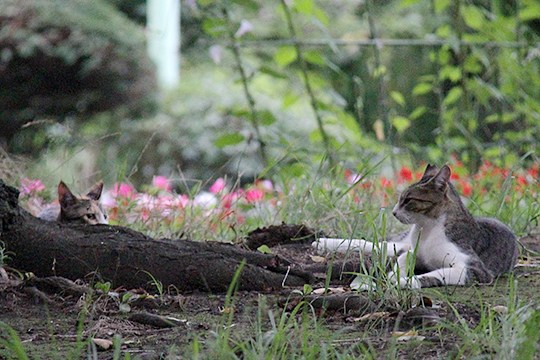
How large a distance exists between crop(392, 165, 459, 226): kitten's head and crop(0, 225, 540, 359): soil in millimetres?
472

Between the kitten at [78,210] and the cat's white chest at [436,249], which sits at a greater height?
the cat's white chest at [436,249]

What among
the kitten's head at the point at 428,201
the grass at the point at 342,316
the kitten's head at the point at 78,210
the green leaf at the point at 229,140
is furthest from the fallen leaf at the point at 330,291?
the green leaf at the point at 229,140

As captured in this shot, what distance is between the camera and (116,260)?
342 centimetres

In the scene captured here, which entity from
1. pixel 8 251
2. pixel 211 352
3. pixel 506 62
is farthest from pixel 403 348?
pixel 506 62

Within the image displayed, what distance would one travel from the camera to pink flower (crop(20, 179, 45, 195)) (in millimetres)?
4859

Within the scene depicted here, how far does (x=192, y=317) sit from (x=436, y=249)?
3.93ft

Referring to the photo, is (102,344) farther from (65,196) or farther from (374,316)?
(65,196)

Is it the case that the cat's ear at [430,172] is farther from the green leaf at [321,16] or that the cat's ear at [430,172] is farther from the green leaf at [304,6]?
the green leaf at [321,16]

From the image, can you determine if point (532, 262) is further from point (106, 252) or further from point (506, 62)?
point (506, 62)

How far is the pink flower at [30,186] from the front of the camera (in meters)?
4.86

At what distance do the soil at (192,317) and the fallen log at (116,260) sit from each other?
0.19 ft

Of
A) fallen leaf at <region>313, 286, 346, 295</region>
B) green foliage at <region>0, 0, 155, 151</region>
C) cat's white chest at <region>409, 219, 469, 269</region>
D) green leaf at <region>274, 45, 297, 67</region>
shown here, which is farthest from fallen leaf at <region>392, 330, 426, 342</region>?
green foliage at <region>0, 0, 155, 151</region>

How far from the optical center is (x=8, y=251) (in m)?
3.44

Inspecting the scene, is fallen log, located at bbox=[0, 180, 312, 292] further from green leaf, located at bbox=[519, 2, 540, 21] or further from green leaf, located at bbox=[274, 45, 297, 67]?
green leaf, located at bbox=[519, 2, 540, 21]
